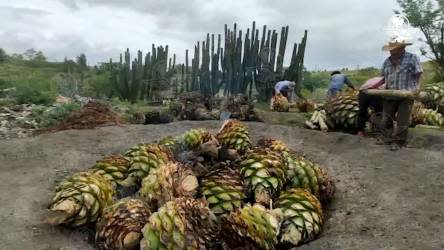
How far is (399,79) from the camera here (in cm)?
607

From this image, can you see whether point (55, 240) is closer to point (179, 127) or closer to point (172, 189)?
point (172, 189)

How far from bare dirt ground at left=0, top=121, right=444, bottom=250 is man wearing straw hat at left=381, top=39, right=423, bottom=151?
362 mm

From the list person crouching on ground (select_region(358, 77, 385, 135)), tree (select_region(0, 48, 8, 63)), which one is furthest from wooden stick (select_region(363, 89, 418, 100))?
tree (select_region(0, 48, 8, 63))

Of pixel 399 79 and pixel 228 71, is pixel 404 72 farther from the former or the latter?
pixel 228 71

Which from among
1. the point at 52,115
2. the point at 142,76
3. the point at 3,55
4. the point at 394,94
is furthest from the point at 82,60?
the point at 394,94

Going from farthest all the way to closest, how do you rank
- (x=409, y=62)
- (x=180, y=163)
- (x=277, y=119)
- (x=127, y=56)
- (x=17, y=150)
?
(x=127, y=56) < (x=277, y=119) < (x=409, y=62) < (x=17, y=150) < (x=180, y=163)

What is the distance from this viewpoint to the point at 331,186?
13.9ft

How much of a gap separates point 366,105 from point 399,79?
45cm

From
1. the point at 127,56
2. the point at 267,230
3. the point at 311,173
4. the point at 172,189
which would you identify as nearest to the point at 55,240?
the point at 172,189

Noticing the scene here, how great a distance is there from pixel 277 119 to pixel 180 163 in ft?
15.5

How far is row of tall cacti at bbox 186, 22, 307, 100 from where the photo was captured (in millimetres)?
15992

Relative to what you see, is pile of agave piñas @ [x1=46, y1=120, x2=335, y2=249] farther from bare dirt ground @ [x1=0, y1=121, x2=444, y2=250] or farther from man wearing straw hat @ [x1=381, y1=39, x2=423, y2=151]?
man wearing straw hat @ [x1=381, y1=39, x2=423, y2=151]

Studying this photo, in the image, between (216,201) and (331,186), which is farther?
(331,186)

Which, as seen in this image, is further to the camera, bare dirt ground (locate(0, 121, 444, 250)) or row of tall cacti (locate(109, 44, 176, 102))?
row of tall cacti (locate(109, 44, 176, 102))
